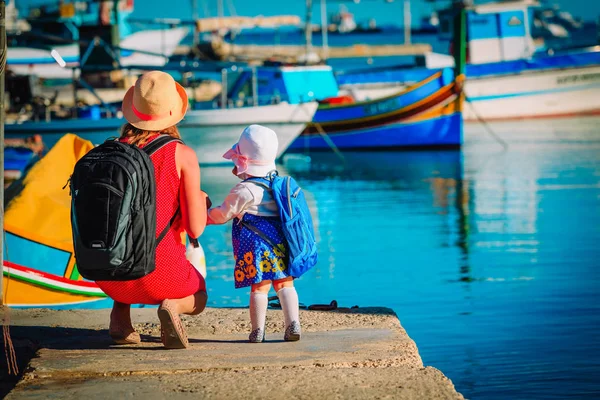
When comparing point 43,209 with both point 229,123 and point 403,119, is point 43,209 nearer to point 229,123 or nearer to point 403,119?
point 229,123

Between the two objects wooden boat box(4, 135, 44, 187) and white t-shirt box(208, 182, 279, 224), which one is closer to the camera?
white t-shirt box(208, 182, 279, 224)

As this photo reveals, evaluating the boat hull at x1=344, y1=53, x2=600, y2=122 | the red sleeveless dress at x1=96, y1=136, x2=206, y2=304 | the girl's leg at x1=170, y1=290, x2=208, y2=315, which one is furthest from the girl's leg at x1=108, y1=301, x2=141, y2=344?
the boat hull at x1=344, y1=53, x2=600, y2=122

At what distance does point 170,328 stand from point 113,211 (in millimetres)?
735

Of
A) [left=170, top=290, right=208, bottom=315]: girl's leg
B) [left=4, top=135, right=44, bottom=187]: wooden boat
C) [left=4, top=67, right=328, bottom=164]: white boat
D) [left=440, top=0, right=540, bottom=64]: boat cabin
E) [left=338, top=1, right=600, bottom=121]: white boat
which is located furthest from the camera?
[left=440, top=0, right=540, bottom=64]: boat cabin

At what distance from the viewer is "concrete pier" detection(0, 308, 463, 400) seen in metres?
4.25

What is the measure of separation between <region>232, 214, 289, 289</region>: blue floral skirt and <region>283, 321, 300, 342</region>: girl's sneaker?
0.25m

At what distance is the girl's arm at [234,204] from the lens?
4.96m

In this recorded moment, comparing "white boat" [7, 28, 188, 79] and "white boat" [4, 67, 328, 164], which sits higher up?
"white boat" [7, 28, 188, 79]

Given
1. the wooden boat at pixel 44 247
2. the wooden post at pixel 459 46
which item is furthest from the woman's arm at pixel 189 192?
the wooden post at pixel 459 46

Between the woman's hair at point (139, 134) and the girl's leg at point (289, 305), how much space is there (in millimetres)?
862

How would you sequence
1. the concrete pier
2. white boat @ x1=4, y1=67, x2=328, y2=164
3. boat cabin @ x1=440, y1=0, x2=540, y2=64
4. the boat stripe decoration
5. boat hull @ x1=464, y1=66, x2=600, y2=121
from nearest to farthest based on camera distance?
1. the concrete pier
2. the boat stripe decoration
3. white boat @ x1=4, y1=67, x2=328, y2=164
4. boat hull @ x1=464, y1=66, x2=600, y2=121
5. boat cabin @ x1=440, y1=0, x2=540, y2=64

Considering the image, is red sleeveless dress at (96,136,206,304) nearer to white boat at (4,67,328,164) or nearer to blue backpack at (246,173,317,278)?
blue backpack at (246,173,317,278)

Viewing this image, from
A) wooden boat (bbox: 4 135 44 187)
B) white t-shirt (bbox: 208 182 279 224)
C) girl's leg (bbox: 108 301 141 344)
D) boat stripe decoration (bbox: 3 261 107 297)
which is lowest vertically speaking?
wooden boat (bbox: 4 135 44 187)

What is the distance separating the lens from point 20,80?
22766 mm
